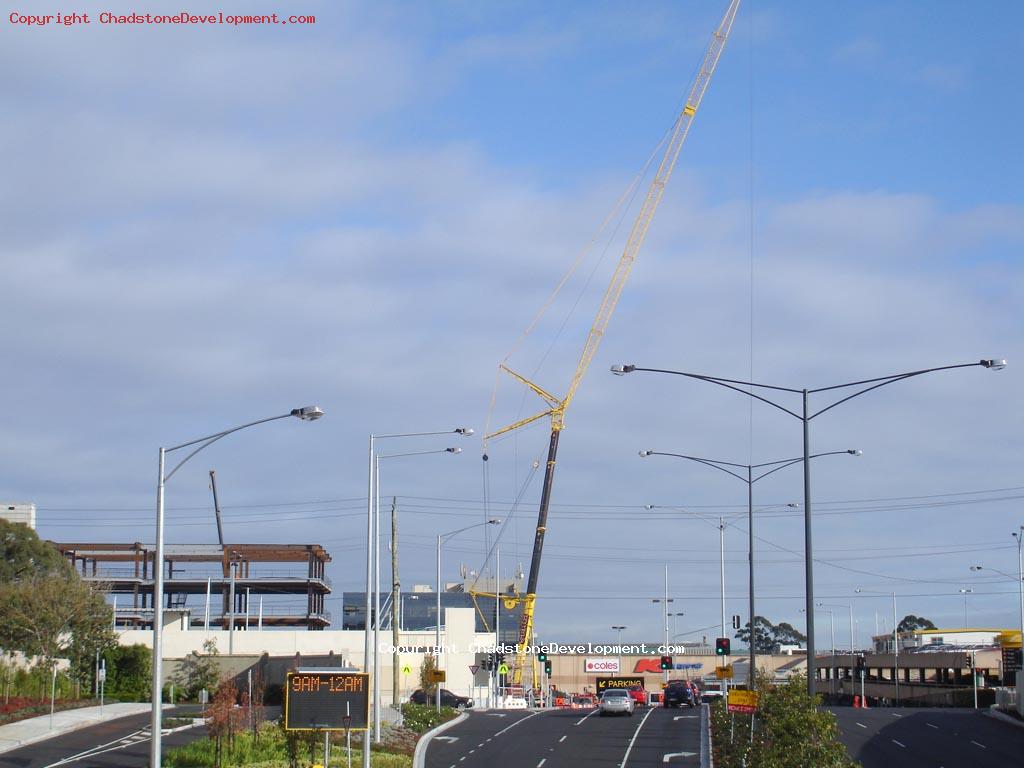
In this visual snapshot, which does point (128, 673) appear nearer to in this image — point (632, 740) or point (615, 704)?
point (615, 704)

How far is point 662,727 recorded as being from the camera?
54.4 meters

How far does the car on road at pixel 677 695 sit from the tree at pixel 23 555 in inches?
1498

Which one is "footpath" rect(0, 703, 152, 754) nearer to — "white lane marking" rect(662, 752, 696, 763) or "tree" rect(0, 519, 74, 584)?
"tree" rect(0, 519, 74, 584)

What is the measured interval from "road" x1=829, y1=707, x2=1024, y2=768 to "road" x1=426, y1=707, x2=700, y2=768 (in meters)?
6.58

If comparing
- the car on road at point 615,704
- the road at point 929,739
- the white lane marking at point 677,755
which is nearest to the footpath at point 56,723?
the car on road at point 615,704

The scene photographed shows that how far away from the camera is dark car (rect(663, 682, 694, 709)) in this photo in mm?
72625

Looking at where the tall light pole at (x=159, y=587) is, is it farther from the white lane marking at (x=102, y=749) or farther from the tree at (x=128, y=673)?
the tree at (x=128, y=673)

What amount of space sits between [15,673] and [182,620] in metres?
29.2

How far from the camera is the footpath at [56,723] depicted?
4578 cm

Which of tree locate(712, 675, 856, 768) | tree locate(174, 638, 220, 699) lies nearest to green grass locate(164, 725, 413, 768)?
tree locate(712, 675, 856, 768)

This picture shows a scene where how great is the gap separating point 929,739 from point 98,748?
32058 mm

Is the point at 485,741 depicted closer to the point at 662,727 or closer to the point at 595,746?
the point at 595,746

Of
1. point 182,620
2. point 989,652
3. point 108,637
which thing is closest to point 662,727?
point 108,637

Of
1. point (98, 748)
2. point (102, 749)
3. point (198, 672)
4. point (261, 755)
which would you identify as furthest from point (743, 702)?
point (198, 672)
